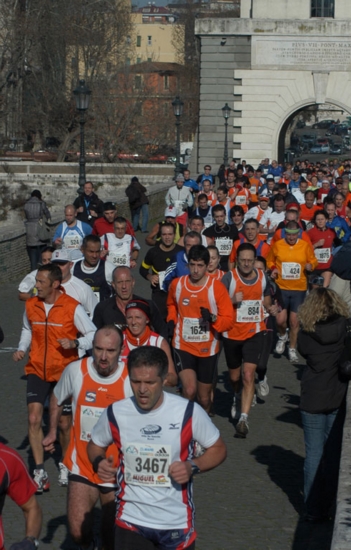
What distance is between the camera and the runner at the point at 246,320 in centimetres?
1088

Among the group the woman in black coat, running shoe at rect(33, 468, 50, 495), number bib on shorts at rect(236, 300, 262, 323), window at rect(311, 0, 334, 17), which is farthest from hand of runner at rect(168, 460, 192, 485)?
window at rect(311, 0, 334, 17)

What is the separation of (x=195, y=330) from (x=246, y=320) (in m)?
0.85

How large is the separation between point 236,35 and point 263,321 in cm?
3747

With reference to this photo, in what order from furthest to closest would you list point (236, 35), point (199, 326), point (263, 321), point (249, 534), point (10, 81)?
point (10, 81)
point (236, 35)
point (263, 321)
point (199, 326)
point (249, 534)

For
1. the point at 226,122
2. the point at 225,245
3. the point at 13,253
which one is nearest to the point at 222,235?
the point at 225,245

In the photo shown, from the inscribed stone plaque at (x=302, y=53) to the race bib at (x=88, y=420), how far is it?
137 ft

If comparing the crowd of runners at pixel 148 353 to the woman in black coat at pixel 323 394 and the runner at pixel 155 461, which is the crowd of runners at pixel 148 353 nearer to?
the runner at pixel 155 461

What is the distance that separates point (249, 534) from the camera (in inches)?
305

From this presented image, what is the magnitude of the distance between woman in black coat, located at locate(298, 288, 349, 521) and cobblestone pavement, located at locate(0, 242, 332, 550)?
322 mm

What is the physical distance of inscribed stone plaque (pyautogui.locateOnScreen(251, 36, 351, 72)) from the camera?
4709cm

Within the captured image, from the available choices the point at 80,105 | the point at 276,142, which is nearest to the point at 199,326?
the point at 80,105

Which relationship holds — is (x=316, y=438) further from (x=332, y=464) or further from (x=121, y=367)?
(x=121, y=367)

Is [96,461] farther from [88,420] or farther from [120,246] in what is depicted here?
[120,246]

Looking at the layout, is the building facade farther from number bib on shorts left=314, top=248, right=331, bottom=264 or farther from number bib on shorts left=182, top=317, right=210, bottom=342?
number bib on shorts left=182, top=317, right=210, bottom=342
